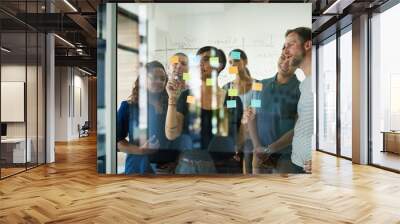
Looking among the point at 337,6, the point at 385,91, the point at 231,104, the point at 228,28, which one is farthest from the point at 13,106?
the point at 385,91

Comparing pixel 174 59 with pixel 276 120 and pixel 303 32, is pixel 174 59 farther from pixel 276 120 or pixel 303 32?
pixel 303 32

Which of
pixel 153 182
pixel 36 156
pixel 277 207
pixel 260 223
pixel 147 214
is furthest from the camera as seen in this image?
pixel 36 156

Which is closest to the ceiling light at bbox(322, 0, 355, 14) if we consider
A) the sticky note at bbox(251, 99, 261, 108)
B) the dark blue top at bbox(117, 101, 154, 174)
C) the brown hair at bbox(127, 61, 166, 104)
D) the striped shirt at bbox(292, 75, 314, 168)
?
the striped shirt at bbox(292, 75, 314, 168)

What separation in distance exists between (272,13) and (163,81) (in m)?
2.07

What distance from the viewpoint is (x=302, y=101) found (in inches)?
229

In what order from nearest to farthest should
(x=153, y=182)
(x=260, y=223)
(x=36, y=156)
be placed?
(x=260, y=223)
(x=153, y=182)
(x=36, y=156)

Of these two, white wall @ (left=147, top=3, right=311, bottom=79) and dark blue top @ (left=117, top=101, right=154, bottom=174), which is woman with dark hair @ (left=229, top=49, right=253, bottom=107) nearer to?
white wall @ (left=147, top=3, right=311, bottom=79)

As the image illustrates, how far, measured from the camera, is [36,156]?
24.0ft

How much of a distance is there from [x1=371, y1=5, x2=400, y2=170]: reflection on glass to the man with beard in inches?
79.8

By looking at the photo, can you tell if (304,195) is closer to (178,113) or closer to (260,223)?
(260,223)

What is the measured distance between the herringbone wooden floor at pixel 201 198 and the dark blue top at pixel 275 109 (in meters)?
0.75

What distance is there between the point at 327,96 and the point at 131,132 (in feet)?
20.1

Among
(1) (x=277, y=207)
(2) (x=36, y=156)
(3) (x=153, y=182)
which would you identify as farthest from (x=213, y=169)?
(2) (x=36, y=156)

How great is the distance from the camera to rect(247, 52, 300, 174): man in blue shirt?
578cm
